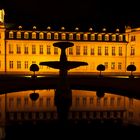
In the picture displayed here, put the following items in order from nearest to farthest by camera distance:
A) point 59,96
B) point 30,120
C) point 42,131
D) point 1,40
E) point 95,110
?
point 42,131
point 30,120
point 95,110
point 59,96
point 1,40

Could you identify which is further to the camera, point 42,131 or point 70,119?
point 70,119

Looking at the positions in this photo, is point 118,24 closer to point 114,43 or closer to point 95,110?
point 114,43

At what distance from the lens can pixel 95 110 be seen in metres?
11.2

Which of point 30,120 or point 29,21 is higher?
point 29,21

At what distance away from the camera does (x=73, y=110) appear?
36.4 ft

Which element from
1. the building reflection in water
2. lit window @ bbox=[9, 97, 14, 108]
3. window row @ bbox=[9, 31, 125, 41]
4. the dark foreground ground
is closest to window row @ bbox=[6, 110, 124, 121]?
the building reflection in water

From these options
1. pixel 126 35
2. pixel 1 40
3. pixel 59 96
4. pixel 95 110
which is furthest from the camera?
pixel 126 35

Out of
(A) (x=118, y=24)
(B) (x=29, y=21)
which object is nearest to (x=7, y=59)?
(B) (x=29, y=21)

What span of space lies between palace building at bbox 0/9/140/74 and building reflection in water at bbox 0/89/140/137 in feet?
110

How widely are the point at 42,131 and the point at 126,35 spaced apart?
43720mm

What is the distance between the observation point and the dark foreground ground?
7.55 meters

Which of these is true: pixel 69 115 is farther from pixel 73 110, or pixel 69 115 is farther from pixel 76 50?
pixel 76 50

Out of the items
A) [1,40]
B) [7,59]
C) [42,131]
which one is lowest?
[42,131]

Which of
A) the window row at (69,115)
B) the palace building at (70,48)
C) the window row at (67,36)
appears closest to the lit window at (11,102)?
the window row at (69,115)
